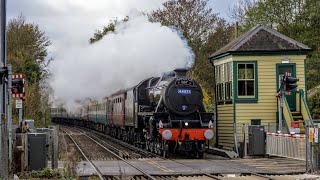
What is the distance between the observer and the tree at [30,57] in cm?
3658

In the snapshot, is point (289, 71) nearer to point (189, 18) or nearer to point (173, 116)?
point (173, 116)

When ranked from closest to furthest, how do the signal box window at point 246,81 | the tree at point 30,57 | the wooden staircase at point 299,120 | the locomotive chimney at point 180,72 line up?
1. the locomotive chimney at point 180,72
2. the wooden staircase at point 299,120
3. the signal box window at point 246,81
4. the tree at point 30,57

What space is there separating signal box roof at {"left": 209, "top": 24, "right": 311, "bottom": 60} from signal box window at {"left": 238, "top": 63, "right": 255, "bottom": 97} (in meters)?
0.72

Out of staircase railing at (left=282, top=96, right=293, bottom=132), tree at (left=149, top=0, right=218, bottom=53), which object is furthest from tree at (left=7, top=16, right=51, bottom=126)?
staircase railing at (left=282, top=96, right=293, bottom=132)

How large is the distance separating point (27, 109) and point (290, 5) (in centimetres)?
1789

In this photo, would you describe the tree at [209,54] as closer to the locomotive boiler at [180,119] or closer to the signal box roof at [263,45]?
the signal box roof at [263,45]

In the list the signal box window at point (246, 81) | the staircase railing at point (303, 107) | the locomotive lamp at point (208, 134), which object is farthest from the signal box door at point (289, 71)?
the locomotive lamp at point (208, 134)

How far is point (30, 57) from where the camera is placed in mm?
46750

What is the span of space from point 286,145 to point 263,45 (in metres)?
6.88

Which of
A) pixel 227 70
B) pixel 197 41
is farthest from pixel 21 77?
pixel 197 41

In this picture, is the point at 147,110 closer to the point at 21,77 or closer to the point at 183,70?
the point at 183,70

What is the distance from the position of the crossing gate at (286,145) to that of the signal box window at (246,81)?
3.97 m

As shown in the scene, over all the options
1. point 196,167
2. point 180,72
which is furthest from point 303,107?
point 196,167

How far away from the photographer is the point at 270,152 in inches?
912
